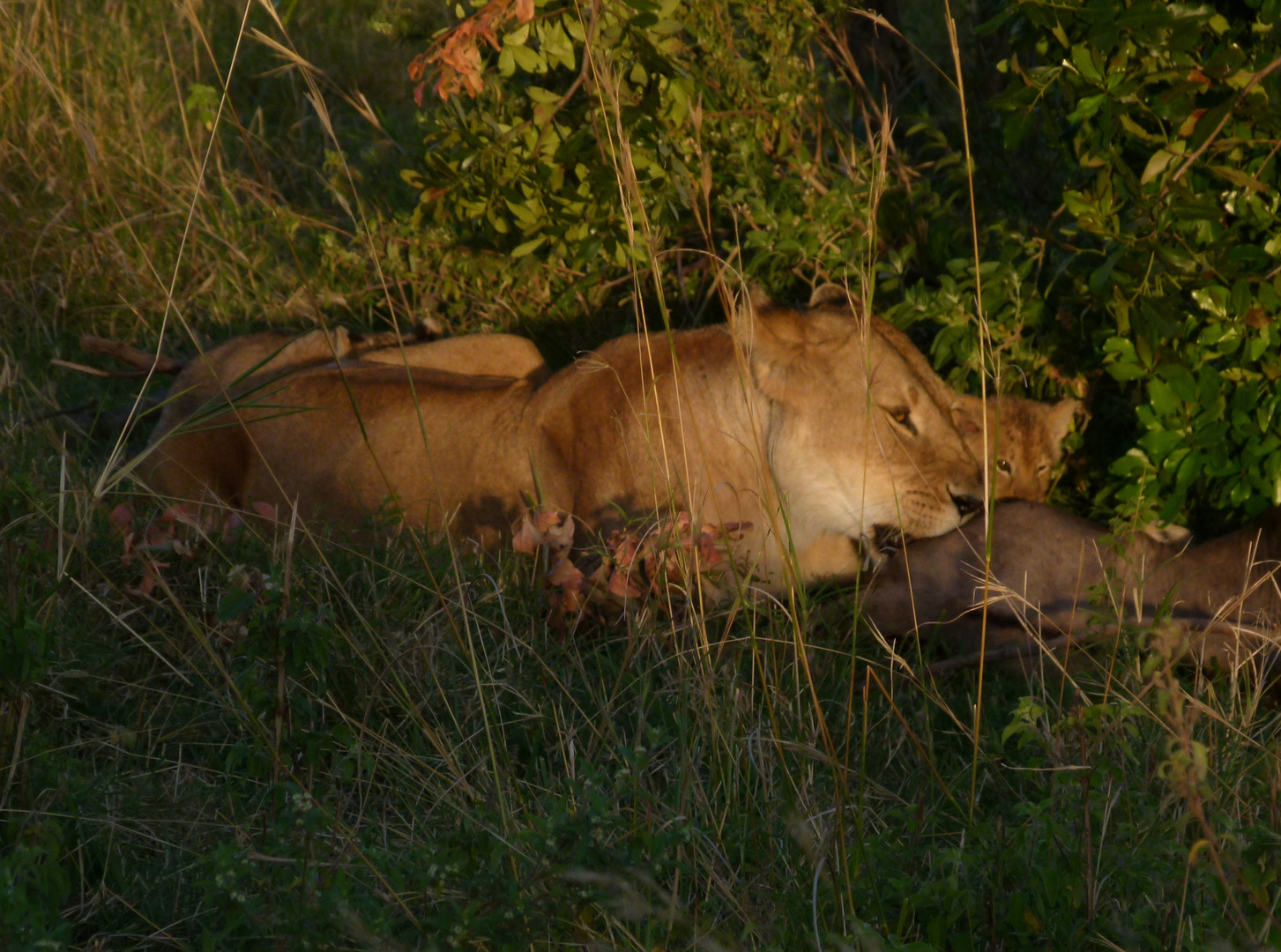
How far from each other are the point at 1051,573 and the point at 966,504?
0.38 metres

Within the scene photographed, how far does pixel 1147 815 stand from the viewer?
2094 mm

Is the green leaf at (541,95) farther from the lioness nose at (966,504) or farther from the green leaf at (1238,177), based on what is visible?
the green leaf at (1238,177)

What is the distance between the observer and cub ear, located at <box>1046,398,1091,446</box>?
392 cm

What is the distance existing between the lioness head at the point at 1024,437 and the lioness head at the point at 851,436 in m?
0.10

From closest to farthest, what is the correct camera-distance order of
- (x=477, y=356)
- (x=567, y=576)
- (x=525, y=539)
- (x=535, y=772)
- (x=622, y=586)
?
(x=535, y=772)
(x=622, y=586)
(x=567, y=576)
(x=525, y=539)
(x=477, y=356)

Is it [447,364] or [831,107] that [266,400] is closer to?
[447,364]

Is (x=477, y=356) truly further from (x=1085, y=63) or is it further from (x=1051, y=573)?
(x=1085, y=63)

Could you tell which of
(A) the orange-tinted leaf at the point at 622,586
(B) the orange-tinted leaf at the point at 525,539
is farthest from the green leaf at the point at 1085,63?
(B) the orange-tinted leaf at the point at 525,539

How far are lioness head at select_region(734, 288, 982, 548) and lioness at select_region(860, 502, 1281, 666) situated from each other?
0.46 ft

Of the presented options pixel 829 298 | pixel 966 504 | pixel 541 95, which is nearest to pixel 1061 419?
pixel 966 504

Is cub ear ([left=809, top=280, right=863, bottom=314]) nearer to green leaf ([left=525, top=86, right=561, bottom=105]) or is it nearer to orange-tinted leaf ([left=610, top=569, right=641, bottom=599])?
green leaf ([left=525, top=86, right=561, bottom=105])

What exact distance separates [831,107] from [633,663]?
9.89 ft

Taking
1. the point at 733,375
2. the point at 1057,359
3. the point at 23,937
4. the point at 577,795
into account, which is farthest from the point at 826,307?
the point at 23,937

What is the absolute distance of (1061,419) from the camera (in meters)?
3.93
